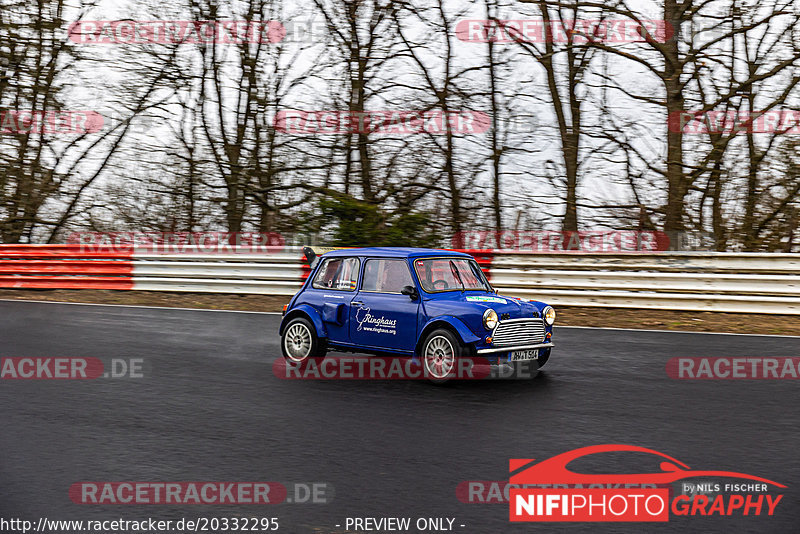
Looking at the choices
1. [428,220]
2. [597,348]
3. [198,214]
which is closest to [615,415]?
[597,348]

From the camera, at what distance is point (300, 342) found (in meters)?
9.80

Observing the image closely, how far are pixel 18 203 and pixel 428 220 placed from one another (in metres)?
13.0

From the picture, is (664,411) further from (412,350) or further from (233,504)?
(233,504)

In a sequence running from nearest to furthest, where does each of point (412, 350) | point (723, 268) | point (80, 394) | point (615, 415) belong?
point (615, 415), point (80, 394), point (412, 350), point (723, 268)

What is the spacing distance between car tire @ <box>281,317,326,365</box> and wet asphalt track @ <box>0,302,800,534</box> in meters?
0.36

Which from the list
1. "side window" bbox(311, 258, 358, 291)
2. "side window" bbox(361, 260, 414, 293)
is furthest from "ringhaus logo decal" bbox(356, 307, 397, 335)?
"side window" bbox(311, 258, 358, 291)

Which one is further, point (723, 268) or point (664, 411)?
point (723, 268)

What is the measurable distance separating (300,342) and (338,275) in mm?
906

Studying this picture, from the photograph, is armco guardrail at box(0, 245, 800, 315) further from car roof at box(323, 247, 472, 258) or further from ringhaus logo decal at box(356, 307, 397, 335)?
ringhaus logo decal at box(356, 307, 397, 335)

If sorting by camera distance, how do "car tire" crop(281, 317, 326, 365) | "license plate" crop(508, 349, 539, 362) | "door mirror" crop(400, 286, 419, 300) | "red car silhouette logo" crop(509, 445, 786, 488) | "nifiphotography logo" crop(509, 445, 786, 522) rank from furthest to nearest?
"car tire" crop(281, 317, 326, 365) → "door mirror" crop(400, 286, 419, 300) → "license plate" crop(508, 349, 539, 362) → "red car silhouette logo" crop(509, 445, 786, 488) → "nifiphotography logo" crop(509, 445, 786, 522)

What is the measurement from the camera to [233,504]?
4.81m

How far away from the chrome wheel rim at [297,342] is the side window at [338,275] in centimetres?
56

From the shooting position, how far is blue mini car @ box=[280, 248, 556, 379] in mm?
8461

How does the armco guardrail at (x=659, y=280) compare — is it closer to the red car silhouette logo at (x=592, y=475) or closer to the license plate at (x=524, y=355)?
the license plate at (x=524, y=355)
